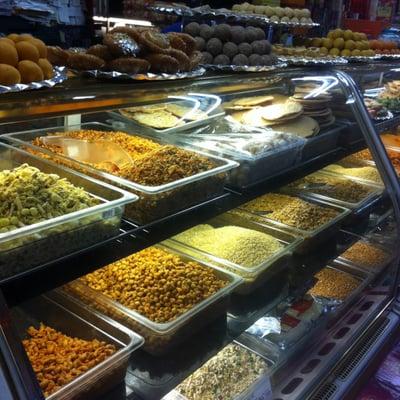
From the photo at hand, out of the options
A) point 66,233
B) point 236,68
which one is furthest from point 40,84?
point 236,68

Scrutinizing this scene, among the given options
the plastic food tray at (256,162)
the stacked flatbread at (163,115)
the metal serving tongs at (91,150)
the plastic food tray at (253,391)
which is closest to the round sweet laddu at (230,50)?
the stacked flatbread at (163,115)

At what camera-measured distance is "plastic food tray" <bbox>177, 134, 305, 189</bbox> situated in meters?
1.70

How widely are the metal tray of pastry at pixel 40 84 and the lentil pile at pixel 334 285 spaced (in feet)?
4.80

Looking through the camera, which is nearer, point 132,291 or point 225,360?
point 132,291

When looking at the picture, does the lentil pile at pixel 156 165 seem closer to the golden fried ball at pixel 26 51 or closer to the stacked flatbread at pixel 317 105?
the golden fried ball at pixel 26 51

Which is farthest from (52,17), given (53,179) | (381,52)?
(53,179)

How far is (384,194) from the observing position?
2578 mm

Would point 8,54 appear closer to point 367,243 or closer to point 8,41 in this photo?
point 8,41

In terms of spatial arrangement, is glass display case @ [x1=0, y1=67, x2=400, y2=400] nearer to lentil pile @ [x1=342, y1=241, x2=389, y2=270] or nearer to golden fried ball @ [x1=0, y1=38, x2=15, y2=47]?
lentil pile @ [x1=342, y1=241, x2=389, y2=270]

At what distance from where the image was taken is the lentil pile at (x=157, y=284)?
5.05 feet

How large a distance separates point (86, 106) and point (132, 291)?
637mm

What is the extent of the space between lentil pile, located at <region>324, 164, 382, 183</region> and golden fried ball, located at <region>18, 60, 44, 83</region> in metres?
1.97

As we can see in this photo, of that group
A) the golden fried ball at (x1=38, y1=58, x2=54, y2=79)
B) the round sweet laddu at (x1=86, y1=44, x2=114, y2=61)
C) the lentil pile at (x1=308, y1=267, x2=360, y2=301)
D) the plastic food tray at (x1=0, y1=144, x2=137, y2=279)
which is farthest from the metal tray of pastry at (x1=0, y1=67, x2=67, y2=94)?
the lentil pile at (x1=308, y1=267, x2=360, y2=301)

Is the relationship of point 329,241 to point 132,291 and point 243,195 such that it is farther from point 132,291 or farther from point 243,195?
point 132,291
